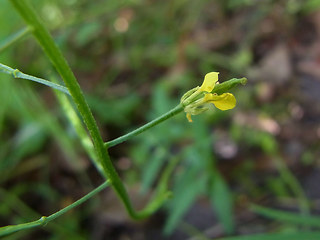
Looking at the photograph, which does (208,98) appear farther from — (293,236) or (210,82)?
(293,236)

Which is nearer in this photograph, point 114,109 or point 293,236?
point 293,236

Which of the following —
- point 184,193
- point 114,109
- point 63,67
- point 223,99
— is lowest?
point 184,193

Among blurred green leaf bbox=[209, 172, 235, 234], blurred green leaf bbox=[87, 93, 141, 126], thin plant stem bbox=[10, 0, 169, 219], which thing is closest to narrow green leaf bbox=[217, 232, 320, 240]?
blurred green leaf bbox=[209, 172, 235, 234]

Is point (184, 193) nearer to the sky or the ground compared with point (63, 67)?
nearer to the ground

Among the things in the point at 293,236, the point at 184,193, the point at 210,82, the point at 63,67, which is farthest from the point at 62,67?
the point at 184,193

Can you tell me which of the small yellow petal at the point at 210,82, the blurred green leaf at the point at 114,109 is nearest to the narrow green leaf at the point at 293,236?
the small yellow petal at the point at 210,82

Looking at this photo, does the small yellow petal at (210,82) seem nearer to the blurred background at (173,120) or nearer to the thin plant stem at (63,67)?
the thin plant stem at (63,67)

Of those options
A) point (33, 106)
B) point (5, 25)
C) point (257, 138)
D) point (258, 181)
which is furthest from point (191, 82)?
point (5, 25)
